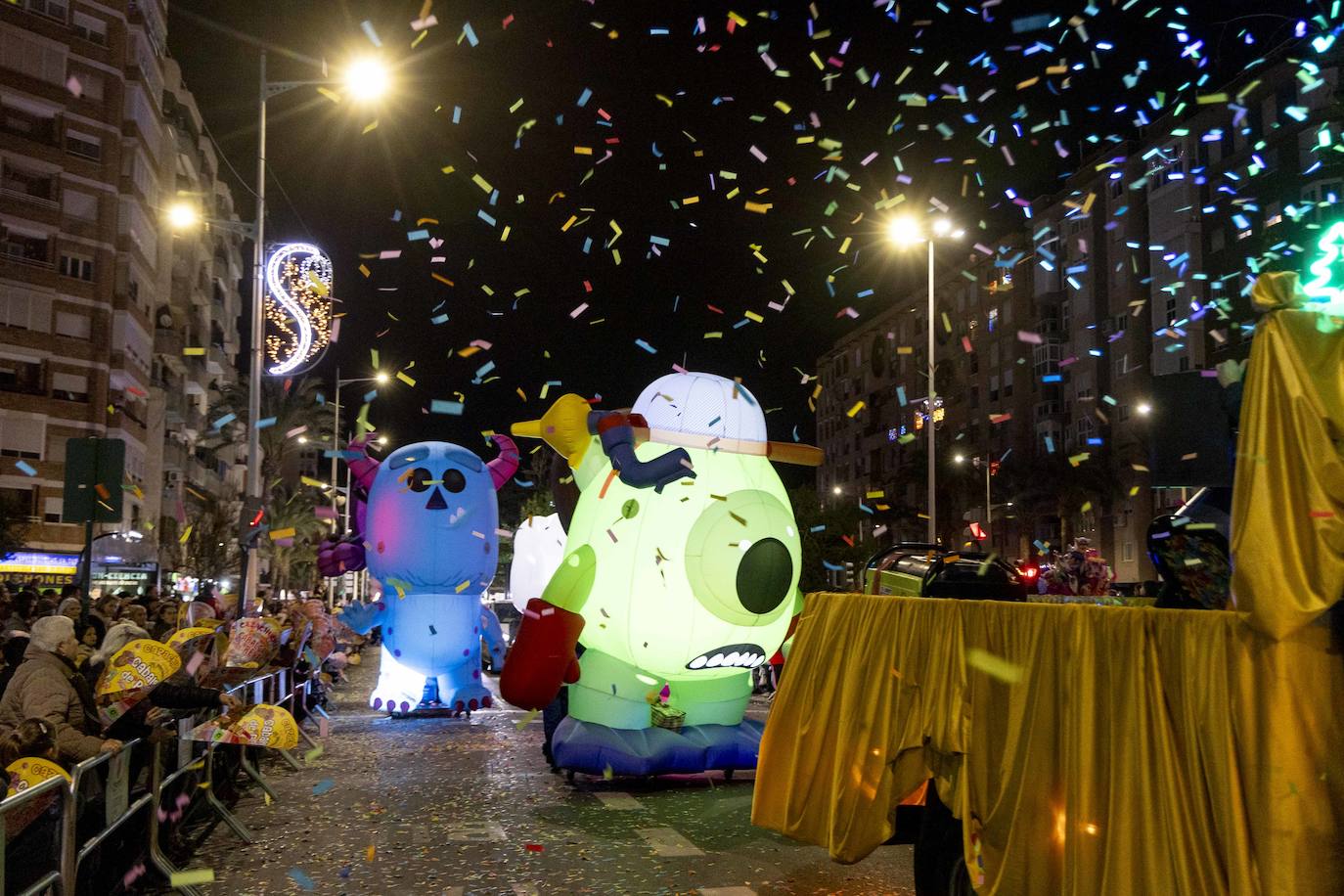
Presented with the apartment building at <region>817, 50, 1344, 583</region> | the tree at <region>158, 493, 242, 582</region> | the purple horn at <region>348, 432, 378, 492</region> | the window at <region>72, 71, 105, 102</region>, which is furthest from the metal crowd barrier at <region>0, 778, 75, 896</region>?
the window at <region>72, 71, 105, 102</region>

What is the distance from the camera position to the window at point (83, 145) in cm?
4494

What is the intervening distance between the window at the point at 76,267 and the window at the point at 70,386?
12.2 ft

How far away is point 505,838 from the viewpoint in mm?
9273

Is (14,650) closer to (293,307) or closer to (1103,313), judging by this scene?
(293,307)

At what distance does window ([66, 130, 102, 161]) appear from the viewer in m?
44.9

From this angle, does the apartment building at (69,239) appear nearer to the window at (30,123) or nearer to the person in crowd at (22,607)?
the window at (30,123)

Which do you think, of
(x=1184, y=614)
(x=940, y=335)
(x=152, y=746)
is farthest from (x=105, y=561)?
(x=940, y=335)

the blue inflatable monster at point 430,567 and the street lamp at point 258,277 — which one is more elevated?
the street lamp at point 258,277

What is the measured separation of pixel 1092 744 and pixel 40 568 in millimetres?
38817

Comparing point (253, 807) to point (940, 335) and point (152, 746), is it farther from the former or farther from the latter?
point (940, 335)

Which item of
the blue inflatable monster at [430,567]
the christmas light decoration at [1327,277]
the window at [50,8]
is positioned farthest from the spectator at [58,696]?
the window at [50,8]

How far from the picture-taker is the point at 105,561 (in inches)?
1356

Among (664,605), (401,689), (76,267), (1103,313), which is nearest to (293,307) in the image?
(401,689)

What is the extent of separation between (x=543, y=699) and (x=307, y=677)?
7.87m
